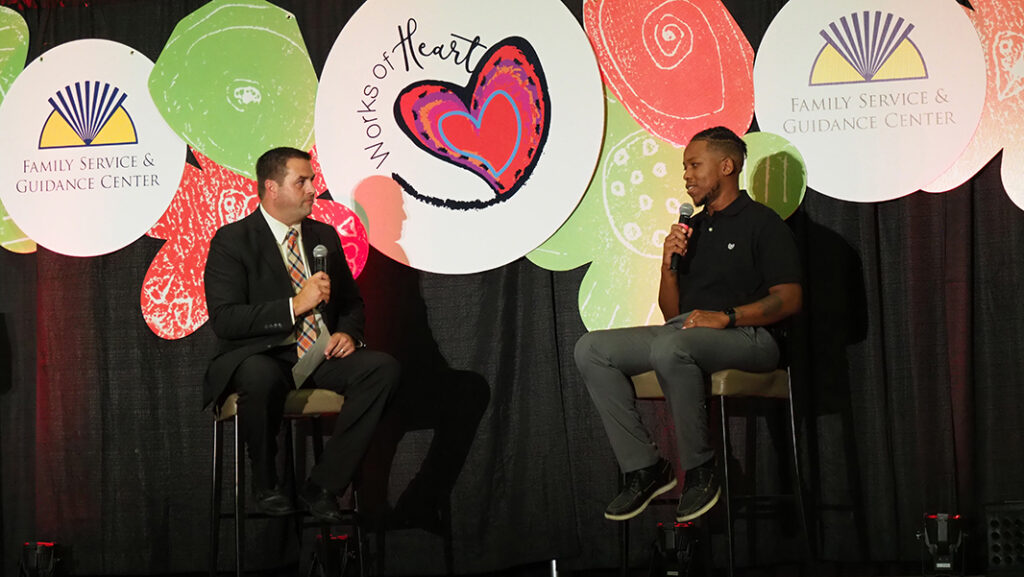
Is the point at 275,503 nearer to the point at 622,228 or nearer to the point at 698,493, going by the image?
the point at 698,493

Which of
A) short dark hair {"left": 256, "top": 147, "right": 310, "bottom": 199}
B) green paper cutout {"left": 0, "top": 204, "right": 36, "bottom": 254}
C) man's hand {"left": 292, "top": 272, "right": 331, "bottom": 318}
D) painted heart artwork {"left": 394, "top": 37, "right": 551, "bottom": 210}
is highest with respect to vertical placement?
painted heart artwork {"left": 394, "top": 37, "right": 551, "bottom": 210}

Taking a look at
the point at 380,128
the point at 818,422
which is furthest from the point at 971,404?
the point at 380,128

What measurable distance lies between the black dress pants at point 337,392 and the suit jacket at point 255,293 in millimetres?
84

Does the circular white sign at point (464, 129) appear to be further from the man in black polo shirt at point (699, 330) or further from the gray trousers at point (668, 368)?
the gray trousers at point (668, 368)

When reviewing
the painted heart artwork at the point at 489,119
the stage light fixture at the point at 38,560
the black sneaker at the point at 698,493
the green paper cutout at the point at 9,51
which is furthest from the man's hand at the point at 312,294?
the green paper cutout at the point at 9,51

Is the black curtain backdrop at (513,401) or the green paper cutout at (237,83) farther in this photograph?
the green paper cutout at (237,83)

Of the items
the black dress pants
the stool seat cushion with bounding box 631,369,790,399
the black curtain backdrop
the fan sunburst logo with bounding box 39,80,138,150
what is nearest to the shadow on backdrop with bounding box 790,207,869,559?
the black curtain backdrop

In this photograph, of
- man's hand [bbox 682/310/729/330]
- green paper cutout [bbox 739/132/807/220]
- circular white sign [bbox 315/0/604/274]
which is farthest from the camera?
circular white sign [bbox 315/0/604/274]

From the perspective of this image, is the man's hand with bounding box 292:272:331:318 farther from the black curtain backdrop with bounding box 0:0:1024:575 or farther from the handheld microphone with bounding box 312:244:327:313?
the black curtain backdrop with bounding box 0:0:1024:575

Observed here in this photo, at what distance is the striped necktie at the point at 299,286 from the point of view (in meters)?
3.59

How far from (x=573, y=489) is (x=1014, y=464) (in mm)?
1624

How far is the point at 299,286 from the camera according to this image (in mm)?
3674

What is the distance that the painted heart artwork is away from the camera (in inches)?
164

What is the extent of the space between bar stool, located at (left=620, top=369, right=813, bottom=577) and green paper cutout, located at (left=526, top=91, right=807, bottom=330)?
2.10ft
